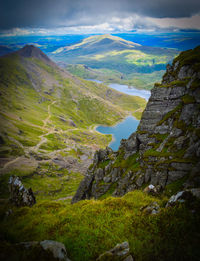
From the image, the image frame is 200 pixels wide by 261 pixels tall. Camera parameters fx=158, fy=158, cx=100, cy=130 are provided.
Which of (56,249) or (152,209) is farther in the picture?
(152,209)

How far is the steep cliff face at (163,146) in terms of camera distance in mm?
29594

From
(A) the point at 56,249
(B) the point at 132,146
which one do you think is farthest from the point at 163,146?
(A) the point at 56,249

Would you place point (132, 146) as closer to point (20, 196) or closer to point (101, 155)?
point (101, 155)

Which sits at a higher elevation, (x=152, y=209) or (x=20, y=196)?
(x=152, y=209)

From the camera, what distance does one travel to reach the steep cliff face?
29594 millimetres

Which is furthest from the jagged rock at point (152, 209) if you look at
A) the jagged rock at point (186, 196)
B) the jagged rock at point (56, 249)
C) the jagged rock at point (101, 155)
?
the jagged rock at point (101, 155)

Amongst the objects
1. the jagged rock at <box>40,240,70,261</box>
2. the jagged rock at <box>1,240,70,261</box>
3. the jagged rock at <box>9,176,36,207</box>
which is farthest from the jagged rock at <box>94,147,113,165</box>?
the jagged rock at <box>1,240,70,261</box>

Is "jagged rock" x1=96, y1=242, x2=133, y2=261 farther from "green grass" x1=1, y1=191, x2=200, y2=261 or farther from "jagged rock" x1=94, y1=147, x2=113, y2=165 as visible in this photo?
"jagged rock" x1=94, y1=147, x2=113, y2=165

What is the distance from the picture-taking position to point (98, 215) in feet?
52.9

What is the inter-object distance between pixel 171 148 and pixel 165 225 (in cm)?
2457

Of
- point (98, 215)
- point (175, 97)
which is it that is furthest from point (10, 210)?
point (175, 97)

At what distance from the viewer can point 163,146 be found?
3838cm

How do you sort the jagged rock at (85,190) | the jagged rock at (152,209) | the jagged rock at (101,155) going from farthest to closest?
1. the jagged rock at (101,155)
2. the jagged rock at (85,190)
3. the jagged rock at (152,209)

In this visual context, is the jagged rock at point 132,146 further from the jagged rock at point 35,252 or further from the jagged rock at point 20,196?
the jagged rock at point 35,252
